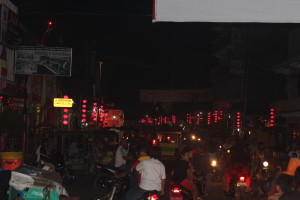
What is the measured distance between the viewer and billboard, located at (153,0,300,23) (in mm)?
3965

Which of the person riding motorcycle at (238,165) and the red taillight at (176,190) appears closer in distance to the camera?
the red taillight at (176,190)

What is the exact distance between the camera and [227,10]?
398 centimetres

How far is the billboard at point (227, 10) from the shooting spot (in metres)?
3.96

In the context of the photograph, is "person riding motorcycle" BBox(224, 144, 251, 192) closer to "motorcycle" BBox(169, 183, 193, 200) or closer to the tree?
"motorcycle" BBox(169, 183, 193, 200)

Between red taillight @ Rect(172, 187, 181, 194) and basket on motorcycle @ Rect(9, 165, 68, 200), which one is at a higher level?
basket on motorcycle @ Rect(9, 165, 68, 200)

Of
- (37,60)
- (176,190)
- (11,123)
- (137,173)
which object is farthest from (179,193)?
(37,60)

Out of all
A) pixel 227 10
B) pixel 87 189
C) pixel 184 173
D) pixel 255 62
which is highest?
pixel 255 62

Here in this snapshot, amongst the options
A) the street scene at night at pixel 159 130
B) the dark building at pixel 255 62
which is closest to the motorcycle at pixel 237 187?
the street scene at night at pixel 159 130

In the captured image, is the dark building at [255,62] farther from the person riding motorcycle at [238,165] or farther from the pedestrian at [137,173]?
the pedestrian at [137,173]

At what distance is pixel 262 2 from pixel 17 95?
17945mm

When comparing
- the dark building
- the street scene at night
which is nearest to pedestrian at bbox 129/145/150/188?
the street scene at night

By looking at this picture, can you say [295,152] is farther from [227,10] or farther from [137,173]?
[227,10]

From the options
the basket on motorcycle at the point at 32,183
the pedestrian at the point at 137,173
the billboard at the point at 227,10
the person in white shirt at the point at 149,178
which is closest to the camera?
the billboard at the point at 227,10

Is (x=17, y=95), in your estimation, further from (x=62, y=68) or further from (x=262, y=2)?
(x=262, y=2)
